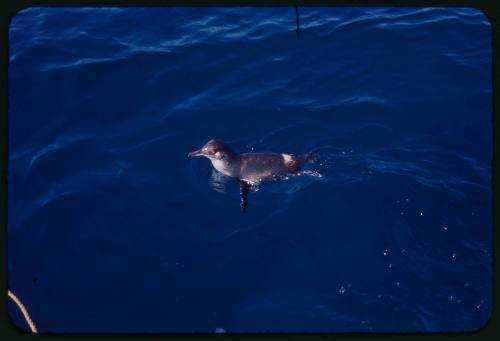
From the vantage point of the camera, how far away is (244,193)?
7.91 metres

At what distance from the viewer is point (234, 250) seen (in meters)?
7.03

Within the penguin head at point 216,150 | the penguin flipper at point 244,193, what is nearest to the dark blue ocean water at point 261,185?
the penguin flipper at point 244,193

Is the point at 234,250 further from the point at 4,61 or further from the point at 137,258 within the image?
the point at 4,61

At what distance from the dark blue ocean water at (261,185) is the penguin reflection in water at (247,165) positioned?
0.94 feet

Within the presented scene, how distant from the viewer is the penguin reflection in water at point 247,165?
26.3 feet

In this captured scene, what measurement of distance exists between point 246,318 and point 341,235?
261 centimetres

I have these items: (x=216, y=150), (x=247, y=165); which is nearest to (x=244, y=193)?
(x=247, y=165)

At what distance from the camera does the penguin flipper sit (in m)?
7.66

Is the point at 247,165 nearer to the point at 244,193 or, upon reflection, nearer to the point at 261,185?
the point at 261,185

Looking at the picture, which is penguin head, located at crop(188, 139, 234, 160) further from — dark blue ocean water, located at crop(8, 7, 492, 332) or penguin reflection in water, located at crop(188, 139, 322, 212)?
dark blue ocean water, located at crop(8, 7, 492, 332)

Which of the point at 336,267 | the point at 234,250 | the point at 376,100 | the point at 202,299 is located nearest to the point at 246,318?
the point at 202,299

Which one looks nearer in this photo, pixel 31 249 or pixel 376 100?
pixel 31 249

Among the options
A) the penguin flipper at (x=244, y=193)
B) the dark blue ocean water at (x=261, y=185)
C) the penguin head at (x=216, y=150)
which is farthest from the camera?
the penguin head at (x=216, y=150)

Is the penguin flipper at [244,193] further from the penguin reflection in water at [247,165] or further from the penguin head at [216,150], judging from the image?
the penguin head at [216,150]
